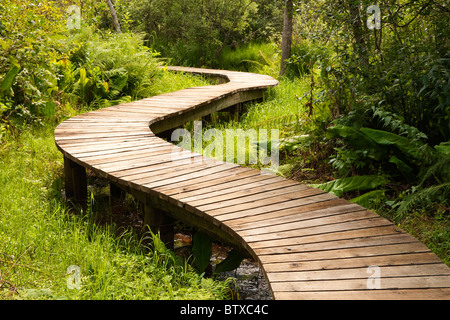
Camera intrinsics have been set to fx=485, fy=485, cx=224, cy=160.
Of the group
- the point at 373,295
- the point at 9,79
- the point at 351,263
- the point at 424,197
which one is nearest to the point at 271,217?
the point at 351,263

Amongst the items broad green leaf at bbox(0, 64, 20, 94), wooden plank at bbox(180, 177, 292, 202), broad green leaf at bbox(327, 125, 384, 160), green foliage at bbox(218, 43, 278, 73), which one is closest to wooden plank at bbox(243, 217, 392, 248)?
wooden plank at bbox(180, 177, 292, 202)

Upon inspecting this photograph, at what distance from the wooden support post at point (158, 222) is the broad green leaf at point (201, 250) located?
0.31m

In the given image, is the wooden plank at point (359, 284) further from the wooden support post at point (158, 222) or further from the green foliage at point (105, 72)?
the green foliage at point (105, 72)

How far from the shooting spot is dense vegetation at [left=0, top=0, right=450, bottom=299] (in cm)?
356

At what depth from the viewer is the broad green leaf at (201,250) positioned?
4.09 meters

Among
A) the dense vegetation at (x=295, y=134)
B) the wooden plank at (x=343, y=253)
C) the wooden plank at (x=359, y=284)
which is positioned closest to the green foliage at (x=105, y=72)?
the dense vegetation at (x=295, y=134)

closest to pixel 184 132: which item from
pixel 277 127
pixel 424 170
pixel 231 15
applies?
pixel 277 127

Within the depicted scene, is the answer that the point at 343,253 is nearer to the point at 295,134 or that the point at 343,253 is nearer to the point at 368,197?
the point at 368,197

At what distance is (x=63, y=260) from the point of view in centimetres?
365

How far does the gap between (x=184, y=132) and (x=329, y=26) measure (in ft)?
9.53

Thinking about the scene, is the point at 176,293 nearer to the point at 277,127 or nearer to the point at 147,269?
the point at 147,269

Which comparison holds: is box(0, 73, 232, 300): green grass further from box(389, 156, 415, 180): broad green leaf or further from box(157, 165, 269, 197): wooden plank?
box(389, 156, 415, 180): broad green leaf

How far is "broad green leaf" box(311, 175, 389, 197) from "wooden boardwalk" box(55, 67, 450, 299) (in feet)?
2.32

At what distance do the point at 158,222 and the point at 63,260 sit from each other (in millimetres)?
916
